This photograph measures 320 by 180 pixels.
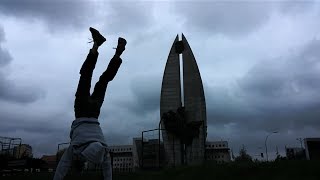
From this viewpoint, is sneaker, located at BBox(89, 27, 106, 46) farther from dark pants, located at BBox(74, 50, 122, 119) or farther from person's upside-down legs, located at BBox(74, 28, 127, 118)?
dark pants, located at BBox(74, 50, 122, 119)

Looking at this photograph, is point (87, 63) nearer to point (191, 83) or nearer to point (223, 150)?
point (191, 83)

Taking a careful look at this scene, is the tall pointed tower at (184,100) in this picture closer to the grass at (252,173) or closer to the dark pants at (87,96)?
the grass at (252,173)

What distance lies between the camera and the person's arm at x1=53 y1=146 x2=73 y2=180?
5.34 metres

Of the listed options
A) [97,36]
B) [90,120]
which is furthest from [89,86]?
[97,36]

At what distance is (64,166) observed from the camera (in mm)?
5414

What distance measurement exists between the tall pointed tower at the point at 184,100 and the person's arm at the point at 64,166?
130ft

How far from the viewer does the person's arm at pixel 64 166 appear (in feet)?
17.5

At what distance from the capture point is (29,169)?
18156 mm

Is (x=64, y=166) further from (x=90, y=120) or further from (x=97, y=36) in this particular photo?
(x=97, y=36)

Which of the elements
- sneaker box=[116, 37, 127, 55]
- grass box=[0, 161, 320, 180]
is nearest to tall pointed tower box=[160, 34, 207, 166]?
grass box=[0, 161, 320, 180]

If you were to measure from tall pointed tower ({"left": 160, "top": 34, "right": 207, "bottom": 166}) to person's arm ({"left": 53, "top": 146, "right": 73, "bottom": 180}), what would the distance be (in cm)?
3959

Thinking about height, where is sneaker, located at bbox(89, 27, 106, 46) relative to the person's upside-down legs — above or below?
above

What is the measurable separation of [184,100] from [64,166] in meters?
41.8

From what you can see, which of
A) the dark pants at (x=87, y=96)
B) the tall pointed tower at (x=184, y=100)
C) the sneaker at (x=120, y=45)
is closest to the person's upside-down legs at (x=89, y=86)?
the dark pants at (x=87, y=96)
